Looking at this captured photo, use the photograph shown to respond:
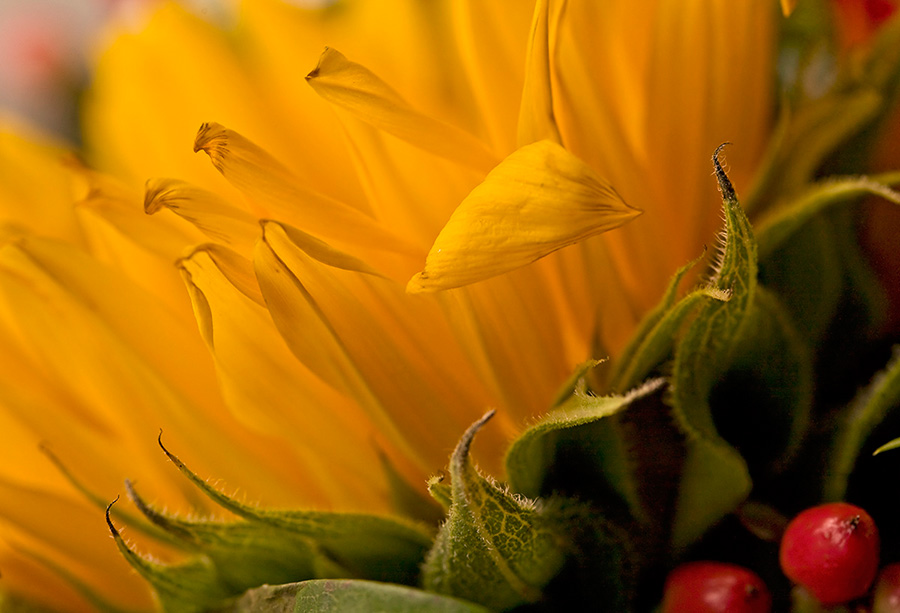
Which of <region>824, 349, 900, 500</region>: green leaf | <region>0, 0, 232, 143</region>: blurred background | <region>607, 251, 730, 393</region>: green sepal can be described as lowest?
<region>824, 349, 900, 500</region>: green leaf

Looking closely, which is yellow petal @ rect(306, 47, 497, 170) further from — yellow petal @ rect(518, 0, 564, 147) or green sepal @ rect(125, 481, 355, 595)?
green sepal @ rect(125, 481, 355, 595)

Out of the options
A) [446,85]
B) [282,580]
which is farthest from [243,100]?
[282,580]

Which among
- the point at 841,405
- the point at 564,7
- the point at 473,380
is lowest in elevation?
the point at 841,405

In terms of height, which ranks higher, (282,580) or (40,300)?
(40,300)

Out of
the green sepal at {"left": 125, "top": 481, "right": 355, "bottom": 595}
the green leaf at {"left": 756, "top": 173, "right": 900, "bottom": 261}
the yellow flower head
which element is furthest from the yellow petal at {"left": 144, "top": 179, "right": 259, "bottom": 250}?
the green leaf at {"left": 756, "top": 173, "right": 900, "bottom": 261}

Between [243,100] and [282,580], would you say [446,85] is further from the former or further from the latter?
[282,580]

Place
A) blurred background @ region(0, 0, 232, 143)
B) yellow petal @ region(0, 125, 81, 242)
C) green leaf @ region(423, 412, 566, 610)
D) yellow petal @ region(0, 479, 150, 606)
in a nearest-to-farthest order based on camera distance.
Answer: green leaf @ region(423, 412, 566, 610) < yellow petal @ region(0, 479, 150, 606) < yellow petal @ region(0, 125, 81, 242) < blurred background @ region(0, 0, 232, 143)

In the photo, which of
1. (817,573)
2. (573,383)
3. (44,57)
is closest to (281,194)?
(573,383)

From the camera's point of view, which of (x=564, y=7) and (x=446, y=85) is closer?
(x=564, y=7)
